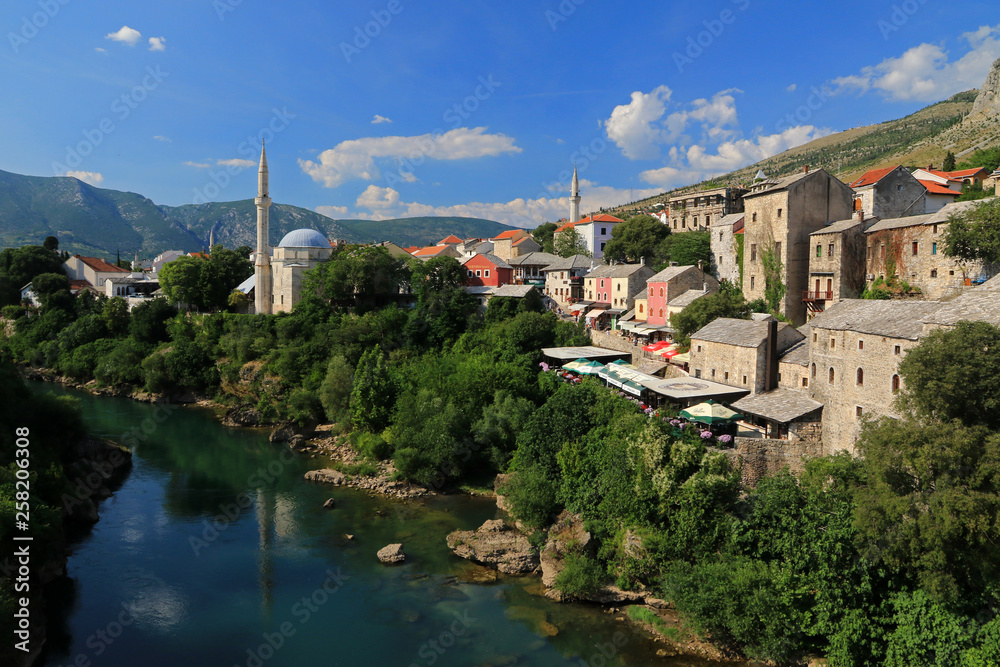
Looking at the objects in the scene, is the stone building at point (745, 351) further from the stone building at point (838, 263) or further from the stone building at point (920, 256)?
the stone building at point (920, 256)

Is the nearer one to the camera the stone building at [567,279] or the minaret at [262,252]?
the stone building at [567,279]

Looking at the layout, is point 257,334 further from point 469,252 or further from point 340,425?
point 469,252

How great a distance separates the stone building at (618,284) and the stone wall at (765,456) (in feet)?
60.2

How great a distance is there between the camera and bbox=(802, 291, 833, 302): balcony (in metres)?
26.7

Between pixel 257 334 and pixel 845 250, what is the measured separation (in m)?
35.9

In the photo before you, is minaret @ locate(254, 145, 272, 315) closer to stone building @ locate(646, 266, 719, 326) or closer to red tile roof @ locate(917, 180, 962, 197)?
stone building @ locate(646, 266, 719, 326)

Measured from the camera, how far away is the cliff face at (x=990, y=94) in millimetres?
73625

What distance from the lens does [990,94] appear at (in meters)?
76.1

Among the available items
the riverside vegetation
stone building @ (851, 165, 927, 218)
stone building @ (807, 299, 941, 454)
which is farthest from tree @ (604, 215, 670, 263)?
stone building @ (807, 299, 941, 454)

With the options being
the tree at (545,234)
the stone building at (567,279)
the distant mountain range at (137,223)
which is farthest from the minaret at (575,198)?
the distant mountain range at (137,223)

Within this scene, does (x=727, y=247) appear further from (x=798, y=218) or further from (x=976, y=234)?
(x=976, y=234)

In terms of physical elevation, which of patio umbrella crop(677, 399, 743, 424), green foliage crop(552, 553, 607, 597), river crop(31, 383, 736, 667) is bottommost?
river crop(31, 383, 736, 667)

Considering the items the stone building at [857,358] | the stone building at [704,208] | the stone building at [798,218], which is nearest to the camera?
the stone building at [857,358]

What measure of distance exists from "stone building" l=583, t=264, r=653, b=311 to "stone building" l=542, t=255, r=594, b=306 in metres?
1.17
